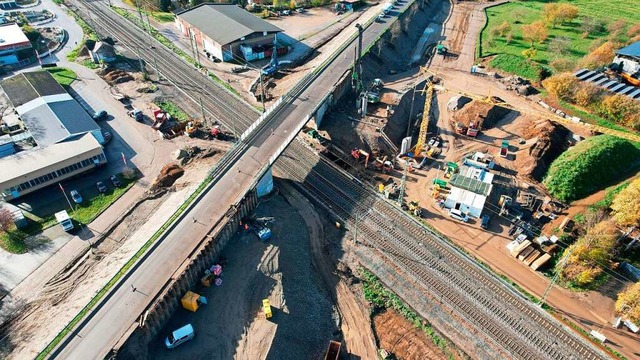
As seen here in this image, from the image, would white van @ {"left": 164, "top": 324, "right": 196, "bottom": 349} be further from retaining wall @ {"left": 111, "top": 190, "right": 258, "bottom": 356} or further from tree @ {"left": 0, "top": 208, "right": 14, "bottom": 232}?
tree @ {"left": 0, "top": 208, "right": 14, "bottom": 232}

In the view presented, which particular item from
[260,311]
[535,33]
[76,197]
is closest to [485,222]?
[260,311]

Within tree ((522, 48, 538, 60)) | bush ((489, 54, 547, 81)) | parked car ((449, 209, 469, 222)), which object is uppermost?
tree ((522, 48, 538, 60))

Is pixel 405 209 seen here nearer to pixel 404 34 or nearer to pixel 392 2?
pixel 404 34

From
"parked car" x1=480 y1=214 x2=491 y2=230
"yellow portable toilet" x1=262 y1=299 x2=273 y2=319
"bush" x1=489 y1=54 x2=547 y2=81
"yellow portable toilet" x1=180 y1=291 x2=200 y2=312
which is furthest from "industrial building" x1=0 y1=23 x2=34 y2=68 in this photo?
"bush" x1=489 y1=54 x2=547 y2=81

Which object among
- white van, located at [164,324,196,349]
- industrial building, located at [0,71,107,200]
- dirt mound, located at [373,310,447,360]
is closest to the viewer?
white van, located at [164,324,196,349]

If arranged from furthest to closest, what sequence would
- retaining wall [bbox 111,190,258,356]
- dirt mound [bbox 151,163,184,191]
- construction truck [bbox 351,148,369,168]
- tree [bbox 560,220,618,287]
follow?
construction truck [bbox 351,148,369,168] → dirt mound [bbox 151,163,184,191] → tree [bbox 560,220,618,287] → retaining wall [bbox 111,190,258,356]

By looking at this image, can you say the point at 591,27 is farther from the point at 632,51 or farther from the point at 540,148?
the point at 540,148
